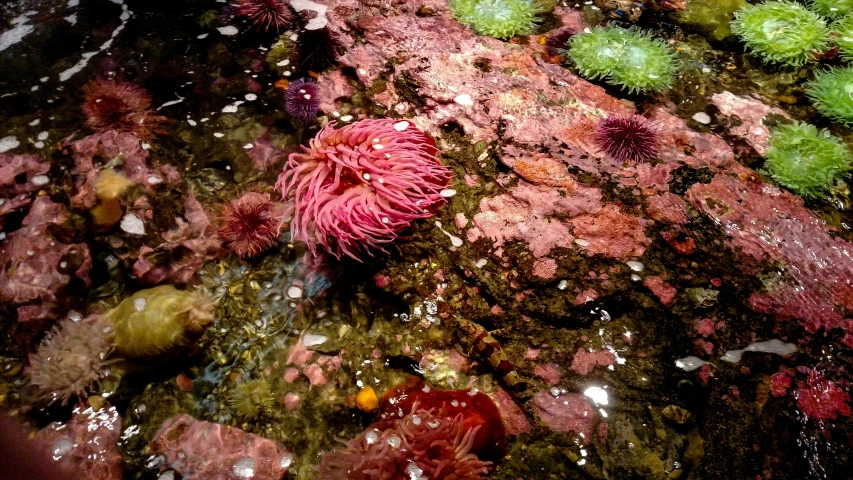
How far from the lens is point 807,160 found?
3221mm

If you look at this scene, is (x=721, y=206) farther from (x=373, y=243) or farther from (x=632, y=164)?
(x=373, y=243)

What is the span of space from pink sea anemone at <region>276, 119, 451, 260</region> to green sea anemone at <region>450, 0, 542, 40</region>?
1.34 meters

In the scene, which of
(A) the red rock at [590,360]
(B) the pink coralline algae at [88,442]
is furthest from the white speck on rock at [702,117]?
(B) the pink coralline algae at [88,442]

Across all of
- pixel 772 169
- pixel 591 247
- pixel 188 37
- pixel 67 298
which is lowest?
pixel 67 298

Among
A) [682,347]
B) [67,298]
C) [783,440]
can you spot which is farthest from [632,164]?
[67,298]

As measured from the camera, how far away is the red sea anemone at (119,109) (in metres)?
3.71

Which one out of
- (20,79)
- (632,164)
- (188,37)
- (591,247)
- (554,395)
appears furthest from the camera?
(188,37)

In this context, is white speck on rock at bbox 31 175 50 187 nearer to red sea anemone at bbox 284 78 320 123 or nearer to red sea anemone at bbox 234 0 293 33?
red sea anemone at bbox 284 78 320 123

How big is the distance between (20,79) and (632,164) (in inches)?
189

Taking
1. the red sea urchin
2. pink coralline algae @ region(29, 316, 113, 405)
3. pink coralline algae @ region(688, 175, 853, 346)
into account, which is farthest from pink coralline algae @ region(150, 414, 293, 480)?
pink coralline algae @ region(688, 175, 853, 346)

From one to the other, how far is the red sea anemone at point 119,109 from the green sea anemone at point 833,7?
Result: 212 inches

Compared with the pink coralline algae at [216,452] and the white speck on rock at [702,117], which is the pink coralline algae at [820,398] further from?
the pink coralline algae at [216,452]

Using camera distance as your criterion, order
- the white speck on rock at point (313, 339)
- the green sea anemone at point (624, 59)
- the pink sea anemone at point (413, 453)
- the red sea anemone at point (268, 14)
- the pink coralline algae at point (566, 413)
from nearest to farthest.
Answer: the pink sea anemone at point (413, 453)
the pink coralline algae at point (566, 413)
the white speck on rock at point (313, 339)
the green sea anemone at point (624, 59)
the red sea anemone at point (268, 14)

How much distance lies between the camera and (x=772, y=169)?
128 inches
